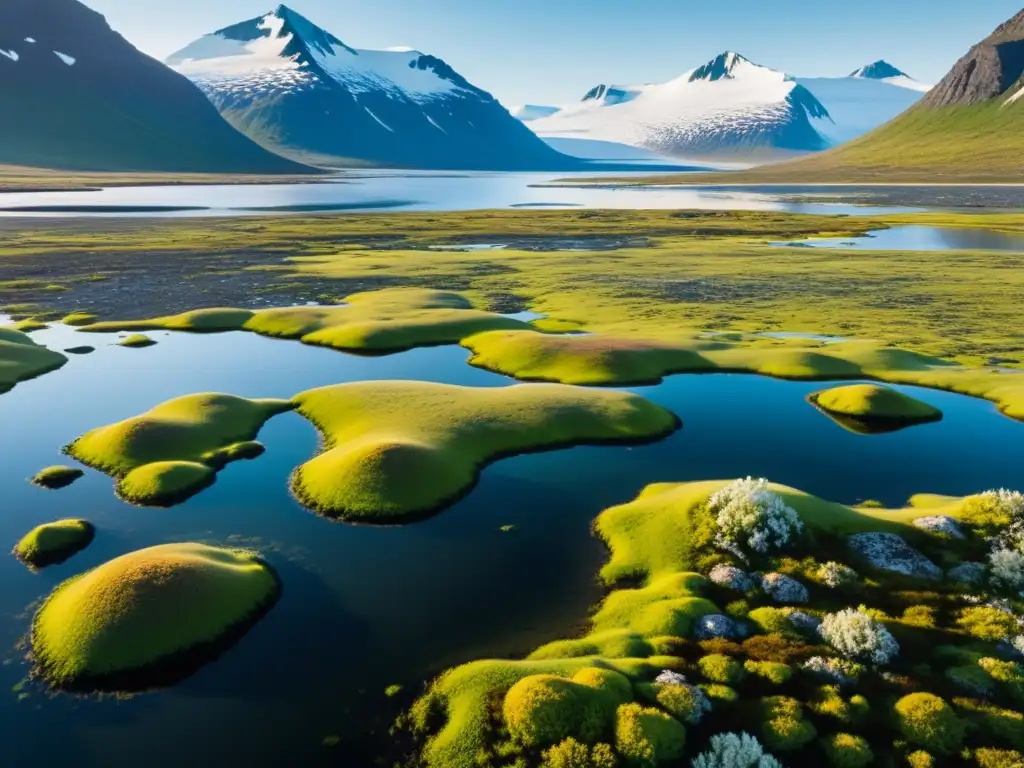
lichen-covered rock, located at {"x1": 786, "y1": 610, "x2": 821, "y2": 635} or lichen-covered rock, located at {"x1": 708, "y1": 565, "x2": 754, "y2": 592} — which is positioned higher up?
lichen-covered rock, located at {"x1": 786, "y1": 610, "x2": 821, "y2": 635}

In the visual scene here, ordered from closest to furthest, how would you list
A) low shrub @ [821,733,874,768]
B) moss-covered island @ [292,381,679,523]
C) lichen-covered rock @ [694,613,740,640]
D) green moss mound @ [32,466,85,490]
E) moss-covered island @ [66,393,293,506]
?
low shrub @ [821,733,874,768], lichen-covered rock @ [694,613,740,640], moss-covered island @ [292,381,679,523], moss-covered island @ [66,393,293,506], green moss mound @ [32,466,85,490]

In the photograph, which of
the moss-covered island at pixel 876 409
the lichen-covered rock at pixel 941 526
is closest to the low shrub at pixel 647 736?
the lichen-covered rock at pixel 941 526

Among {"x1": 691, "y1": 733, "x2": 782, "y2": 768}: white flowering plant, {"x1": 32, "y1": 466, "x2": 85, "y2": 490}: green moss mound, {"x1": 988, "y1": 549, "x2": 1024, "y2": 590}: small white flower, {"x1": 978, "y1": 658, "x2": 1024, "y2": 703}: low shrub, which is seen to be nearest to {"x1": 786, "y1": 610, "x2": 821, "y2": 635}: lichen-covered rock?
{"x1": 978, "y1": 658, "x2": 1024, "y2": 703}: low shrub

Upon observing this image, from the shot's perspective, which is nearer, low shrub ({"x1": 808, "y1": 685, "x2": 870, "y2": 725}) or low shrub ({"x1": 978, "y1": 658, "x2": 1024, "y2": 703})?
low shrub ({"x1": 808, "y1": 685, "x2": 870, "y2": 725})

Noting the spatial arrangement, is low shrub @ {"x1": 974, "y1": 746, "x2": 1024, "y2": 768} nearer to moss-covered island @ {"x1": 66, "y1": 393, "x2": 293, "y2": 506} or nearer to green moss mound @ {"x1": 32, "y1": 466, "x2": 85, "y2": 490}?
moss-covered island @ {"x1": 66, "y1": 393, "x2": 293, "y2": 506}

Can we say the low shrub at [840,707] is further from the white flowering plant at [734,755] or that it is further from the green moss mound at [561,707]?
the green moss mound at [561,707]

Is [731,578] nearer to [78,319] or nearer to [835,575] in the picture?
[835,575]
